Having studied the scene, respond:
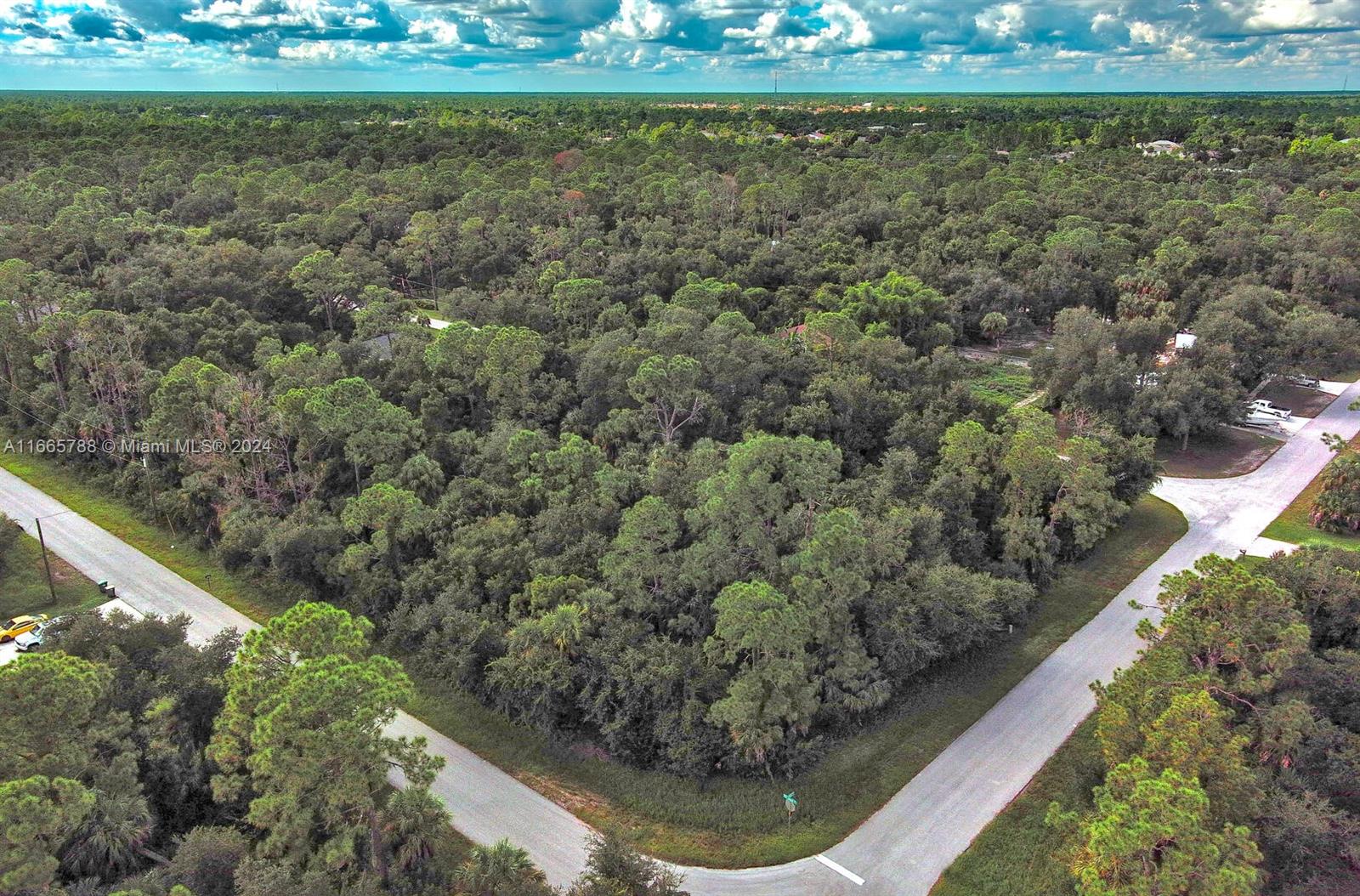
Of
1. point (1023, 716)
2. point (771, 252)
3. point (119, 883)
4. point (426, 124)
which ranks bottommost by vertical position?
point (1023, 716)

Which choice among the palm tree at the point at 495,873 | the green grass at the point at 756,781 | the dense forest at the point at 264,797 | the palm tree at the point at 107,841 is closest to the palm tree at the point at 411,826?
the dense forest at the point at 264,797

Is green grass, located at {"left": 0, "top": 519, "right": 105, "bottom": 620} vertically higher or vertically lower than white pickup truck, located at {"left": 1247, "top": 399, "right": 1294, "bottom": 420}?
lower

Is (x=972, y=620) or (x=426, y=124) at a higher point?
(x=426, y=124)

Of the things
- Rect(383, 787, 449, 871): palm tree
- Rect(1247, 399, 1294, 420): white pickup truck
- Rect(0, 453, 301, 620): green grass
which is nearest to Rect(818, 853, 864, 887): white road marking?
Rect(383, 787, 449, 871): palm tree

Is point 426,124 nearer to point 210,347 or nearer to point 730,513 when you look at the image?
point 210,347

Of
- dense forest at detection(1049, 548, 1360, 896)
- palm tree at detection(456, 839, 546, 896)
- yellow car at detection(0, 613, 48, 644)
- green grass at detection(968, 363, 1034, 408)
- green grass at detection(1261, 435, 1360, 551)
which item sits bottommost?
yellow car at detection(0, 613, 48, 644)

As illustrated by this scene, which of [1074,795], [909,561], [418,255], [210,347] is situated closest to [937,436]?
[909,561]

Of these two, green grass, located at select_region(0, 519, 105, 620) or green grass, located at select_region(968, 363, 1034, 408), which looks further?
green grass, located at select_region(968, 363, 1034, 408)

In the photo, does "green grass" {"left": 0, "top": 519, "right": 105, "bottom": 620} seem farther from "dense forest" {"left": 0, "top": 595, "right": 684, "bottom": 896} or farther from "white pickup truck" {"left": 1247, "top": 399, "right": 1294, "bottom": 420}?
"white pickup truck" {"left": 1247, "top": 399, "right": 1294, "bottom": 420}
